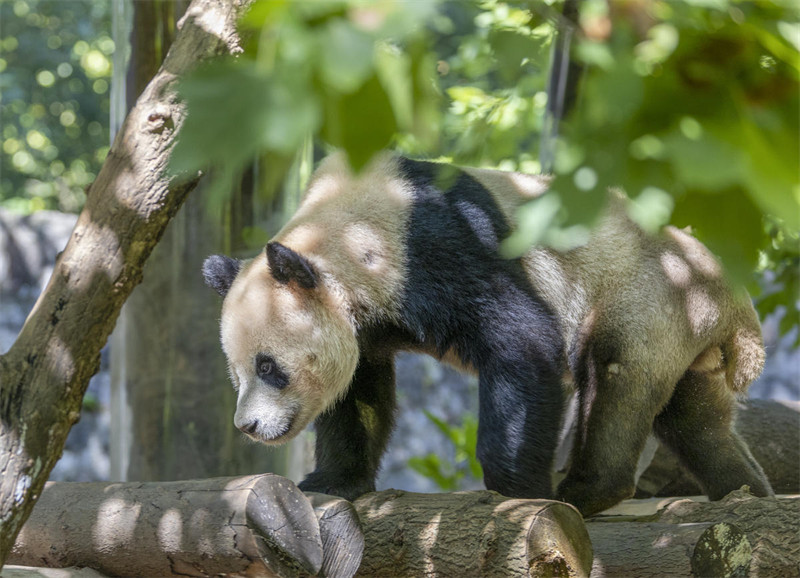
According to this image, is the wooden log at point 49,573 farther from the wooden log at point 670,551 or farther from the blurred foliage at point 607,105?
the blurred foliage at point 607,105

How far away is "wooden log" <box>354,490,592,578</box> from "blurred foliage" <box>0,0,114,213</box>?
10.2 m

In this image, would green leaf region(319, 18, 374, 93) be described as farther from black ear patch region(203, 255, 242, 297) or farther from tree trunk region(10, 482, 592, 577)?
black ear patch region(203, 255, 242, 297)

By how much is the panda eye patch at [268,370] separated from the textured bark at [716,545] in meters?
1.36

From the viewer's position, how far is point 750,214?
0.90m

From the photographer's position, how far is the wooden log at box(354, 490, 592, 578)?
8.13 feet

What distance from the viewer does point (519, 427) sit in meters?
3.21

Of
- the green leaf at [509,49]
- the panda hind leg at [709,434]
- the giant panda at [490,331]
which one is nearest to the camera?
the green leaf at [509,49]

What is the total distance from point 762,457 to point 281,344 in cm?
305

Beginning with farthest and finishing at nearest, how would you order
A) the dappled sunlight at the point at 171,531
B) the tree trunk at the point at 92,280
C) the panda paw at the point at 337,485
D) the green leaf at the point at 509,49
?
the panda paw at the point at 337,485, the dappled sunlight at the point at 171,531, the tree trunk at the point at 92,280, the green leaf at the point at 509,49

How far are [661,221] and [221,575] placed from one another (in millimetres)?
2186

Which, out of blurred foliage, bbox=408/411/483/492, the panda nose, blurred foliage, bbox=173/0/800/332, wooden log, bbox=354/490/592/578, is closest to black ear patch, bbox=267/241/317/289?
the panda nose

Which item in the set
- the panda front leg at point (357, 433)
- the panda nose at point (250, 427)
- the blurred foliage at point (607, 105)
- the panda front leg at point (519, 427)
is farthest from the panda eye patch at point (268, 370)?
the blurred foliage at point (607, 105)

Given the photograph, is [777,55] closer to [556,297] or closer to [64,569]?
[556,297]

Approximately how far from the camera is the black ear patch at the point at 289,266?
3.11m
